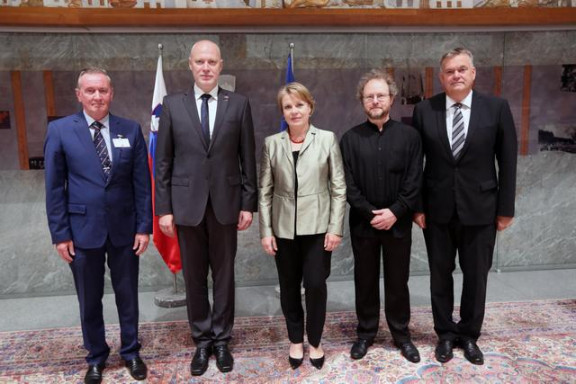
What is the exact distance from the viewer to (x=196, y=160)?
2.58 m

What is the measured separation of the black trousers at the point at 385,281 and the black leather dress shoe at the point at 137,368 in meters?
1.30

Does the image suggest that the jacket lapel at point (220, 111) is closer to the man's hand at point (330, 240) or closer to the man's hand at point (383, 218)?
the man's hand at point (330, 240)

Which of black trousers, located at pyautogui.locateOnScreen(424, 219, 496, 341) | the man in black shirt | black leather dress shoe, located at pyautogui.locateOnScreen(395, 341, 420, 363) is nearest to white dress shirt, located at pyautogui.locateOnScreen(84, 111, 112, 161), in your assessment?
the man in black shirt

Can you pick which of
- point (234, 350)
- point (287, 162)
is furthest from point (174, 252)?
point (287, 162)

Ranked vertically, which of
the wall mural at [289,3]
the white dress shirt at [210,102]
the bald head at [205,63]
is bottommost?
the white dress shirt at [210,102]

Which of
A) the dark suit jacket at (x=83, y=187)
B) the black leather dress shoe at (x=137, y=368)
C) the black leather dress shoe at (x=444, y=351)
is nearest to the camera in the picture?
the dark suit jacket at (x=83, y=187)

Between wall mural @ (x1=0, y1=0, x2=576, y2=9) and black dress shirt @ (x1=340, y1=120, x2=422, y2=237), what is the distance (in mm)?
1446

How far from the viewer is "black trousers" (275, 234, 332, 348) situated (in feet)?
8.64

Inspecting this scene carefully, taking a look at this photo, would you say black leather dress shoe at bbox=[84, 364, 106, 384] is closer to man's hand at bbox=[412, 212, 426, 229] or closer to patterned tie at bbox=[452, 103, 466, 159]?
man's hand at bbox=[412, 212, 426, 229]

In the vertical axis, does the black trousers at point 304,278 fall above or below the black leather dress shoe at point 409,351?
above

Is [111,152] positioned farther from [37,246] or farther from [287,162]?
[37,246]

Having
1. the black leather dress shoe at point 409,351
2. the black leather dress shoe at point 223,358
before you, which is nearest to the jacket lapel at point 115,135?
the black leather dress shoe at point 223,358

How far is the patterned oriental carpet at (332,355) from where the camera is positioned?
8.72 ft

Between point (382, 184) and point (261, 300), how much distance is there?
1.74m
